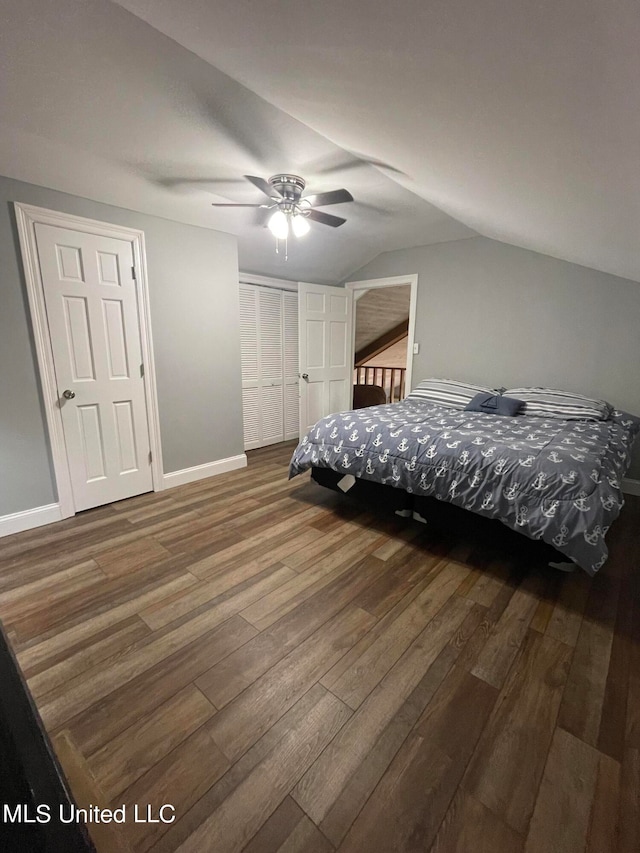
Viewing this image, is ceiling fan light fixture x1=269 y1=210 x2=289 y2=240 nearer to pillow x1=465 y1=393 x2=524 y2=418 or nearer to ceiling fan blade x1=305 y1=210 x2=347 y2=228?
ceiling fan blade x1=305 y1=210 x2=347 y2=228

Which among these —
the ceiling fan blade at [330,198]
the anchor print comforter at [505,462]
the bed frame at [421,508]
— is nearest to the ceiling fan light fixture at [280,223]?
the ceiling fan blade at [330,198]

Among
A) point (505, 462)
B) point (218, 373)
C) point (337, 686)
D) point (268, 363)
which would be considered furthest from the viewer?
point (268, 363)

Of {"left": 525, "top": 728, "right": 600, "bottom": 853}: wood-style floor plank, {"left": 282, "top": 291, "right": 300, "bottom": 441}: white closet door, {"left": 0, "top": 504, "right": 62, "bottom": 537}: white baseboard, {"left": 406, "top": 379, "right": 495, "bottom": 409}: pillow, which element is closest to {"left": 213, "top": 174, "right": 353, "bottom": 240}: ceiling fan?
{"left": 406, "top": 379, "right": 495, "bottom": 409}: pillow

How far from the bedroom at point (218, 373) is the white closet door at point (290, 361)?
1.21 m

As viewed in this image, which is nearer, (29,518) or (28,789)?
(28,789)

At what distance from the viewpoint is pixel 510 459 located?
202cm

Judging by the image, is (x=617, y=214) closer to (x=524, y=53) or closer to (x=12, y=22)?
(x=524, y=53)

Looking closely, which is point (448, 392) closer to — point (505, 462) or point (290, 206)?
point (505, 462)

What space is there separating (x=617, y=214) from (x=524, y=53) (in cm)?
115

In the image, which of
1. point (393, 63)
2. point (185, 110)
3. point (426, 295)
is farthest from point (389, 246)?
point (393, 63)

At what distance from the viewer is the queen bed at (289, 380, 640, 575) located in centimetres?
180

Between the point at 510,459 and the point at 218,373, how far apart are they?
259cm

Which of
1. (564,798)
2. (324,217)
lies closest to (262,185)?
(324,217)

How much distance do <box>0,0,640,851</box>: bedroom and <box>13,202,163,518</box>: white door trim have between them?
57mm
